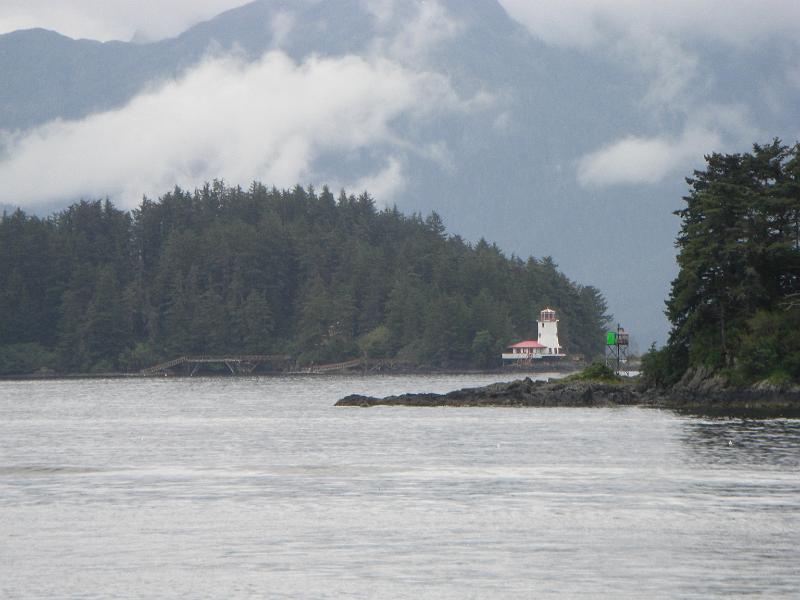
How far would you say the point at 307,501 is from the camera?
40.8m

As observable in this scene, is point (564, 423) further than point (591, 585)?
Yes

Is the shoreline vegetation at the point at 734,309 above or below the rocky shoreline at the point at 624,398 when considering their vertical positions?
above

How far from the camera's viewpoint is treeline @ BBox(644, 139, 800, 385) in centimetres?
8856

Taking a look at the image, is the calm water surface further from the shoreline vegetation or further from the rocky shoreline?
the shoreline vegetation

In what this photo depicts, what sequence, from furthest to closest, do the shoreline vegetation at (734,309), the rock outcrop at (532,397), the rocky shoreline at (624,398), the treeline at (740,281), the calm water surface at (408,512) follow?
1. the rock outcrop at (532,397)
2. the treeline at (740,281)
3. the shoreline vegetation at (734,309)
4. the rocky shoreline at (624,398)
5. the calm water surface at (408,512)

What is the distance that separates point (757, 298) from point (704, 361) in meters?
5.40

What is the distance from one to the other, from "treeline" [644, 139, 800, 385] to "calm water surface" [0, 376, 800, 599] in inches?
567

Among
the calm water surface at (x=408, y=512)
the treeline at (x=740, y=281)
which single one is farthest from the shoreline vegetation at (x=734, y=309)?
the calm water surface at (x=408, y=512)

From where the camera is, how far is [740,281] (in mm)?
92812

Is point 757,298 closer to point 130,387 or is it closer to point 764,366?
point 764,366

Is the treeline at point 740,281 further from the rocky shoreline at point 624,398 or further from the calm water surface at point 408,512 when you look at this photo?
the calm water surface at point 408,512

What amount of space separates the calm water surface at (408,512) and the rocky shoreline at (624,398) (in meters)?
11.1

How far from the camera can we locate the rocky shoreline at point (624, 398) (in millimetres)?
85438

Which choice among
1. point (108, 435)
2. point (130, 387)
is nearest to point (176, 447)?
point (108, 435)
